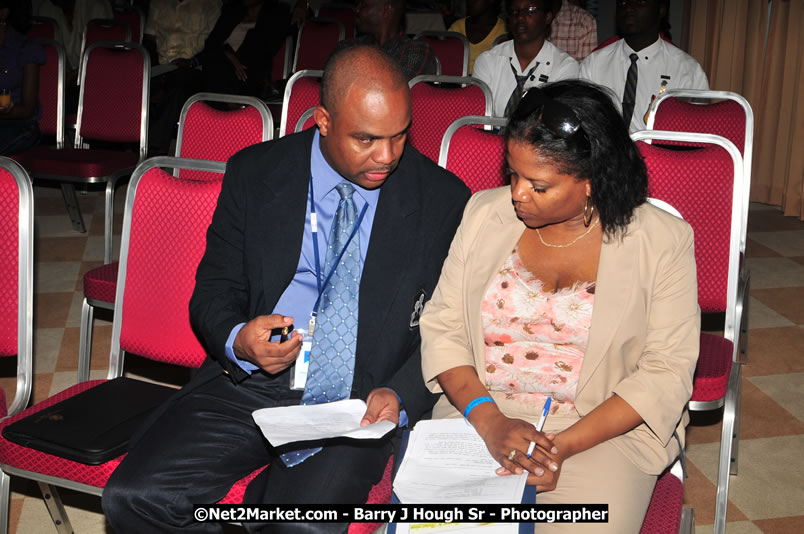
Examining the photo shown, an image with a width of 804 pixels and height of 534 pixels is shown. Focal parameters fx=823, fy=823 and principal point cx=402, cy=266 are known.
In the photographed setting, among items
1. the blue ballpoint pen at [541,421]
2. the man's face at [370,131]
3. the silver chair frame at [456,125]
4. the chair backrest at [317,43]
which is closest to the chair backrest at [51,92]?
the chair backrest at [317,43]

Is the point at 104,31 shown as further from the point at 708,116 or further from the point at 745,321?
the point at 745,321

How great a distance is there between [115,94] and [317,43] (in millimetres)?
2076

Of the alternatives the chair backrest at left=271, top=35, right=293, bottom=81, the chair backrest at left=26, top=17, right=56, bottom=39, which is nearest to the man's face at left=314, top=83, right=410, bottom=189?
the chair backrest at left=271, top=35, right=293, bottom=81

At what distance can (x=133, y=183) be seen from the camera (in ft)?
7.93

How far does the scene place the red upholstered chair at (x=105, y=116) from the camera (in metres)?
4.77

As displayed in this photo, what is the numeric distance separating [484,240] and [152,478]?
3.11ft

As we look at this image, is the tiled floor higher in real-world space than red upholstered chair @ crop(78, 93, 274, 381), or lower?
lower

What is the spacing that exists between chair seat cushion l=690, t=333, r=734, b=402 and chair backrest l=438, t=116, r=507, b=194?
33.5 inches

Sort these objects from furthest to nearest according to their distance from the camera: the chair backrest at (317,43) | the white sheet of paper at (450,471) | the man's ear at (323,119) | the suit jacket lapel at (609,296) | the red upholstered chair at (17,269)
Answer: the chair backrest at (317,43)
the red upholstered chair at (17,269)
the man's ear at (323,119)
the suit jacket lapel at (609,296)
the white sheet of paper at (450,471)

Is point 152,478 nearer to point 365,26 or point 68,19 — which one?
point 365,26

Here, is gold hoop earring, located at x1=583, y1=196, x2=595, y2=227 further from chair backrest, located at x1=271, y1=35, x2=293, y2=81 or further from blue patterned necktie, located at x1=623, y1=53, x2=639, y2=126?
chair backrest, located at x1=271, y1=35, x2=293, y2=81

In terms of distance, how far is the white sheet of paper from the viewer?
5.37ft

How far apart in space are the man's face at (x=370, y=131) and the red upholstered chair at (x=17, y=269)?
917 mm

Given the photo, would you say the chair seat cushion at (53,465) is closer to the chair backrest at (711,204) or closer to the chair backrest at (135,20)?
the chair backrest at (711,204)
